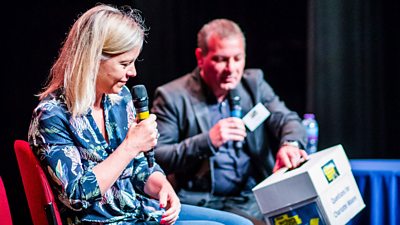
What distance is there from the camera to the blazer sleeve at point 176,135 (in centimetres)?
303

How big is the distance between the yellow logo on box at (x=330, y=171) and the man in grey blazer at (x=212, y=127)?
13.2 inches

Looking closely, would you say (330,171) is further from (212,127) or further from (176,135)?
(176,135)

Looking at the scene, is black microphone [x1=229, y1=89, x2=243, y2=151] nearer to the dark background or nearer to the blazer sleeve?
the blazer sleeve

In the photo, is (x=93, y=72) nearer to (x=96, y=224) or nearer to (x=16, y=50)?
(x=96, y=224)

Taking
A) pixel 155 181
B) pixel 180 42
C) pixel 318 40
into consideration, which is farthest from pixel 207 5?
pixel 155 181

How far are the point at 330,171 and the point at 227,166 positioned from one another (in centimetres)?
58

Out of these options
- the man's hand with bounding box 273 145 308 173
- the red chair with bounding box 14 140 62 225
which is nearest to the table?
the man's hand with bounding box 273 145 308 173

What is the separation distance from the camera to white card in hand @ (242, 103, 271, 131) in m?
3.07

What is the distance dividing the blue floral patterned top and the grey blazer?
0.82 metres

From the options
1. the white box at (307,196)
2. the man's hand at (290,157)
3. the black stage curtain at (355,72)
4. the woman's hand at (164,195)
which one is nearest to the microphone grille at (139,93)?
the woman's hand at (164,195)

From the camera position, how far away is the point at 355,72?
4.53 meters

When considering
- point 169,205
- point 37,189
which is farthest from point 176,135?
point 37,189

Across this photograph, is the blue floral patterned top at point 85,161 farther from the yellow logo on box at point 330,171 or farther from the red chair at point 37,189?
the yellow logo on box at point 330,171

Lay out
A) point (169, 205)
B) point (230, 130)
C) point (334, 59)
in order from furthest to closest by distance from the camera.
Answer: point (334, 59) < point (230, 130) < point (169, 205)
